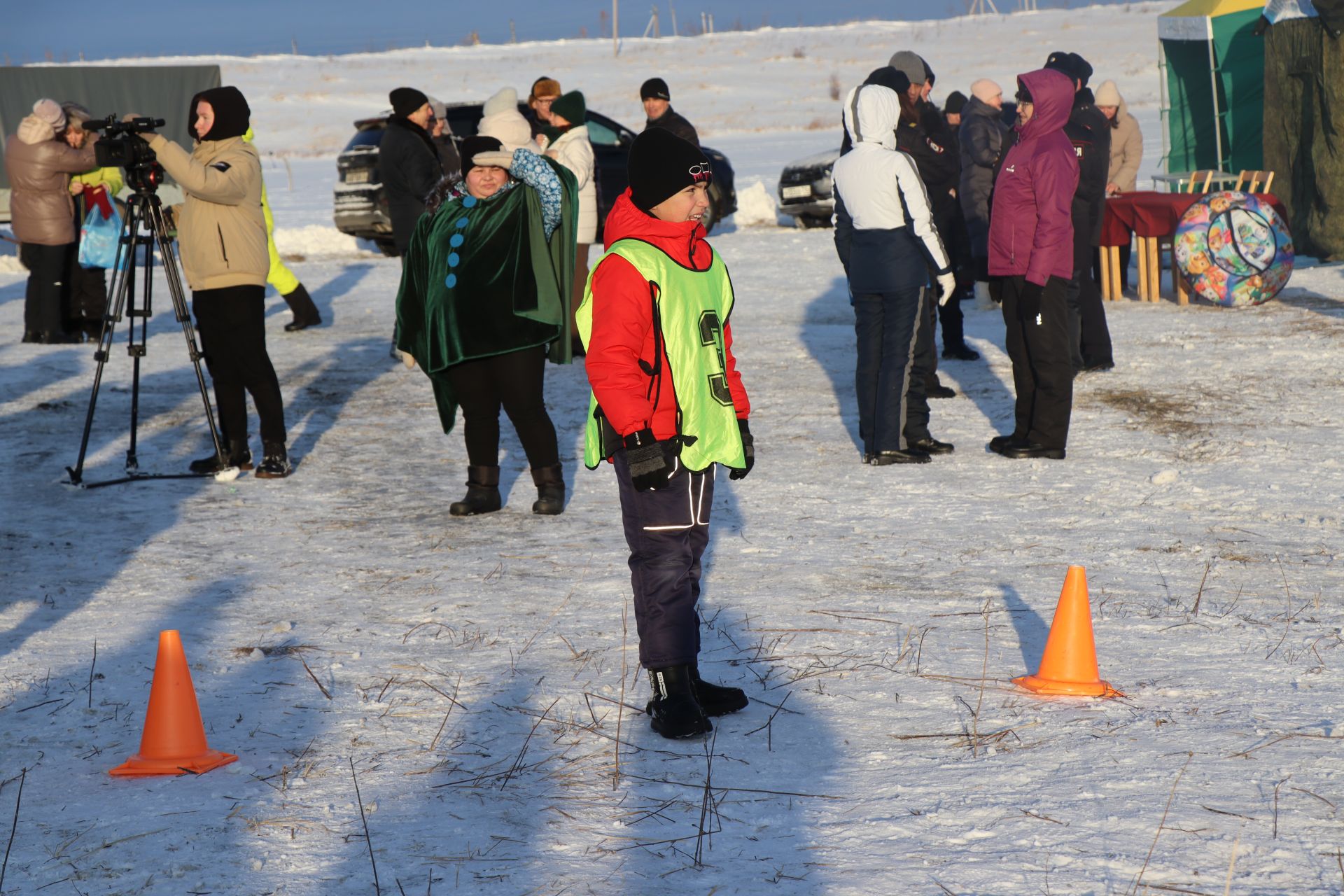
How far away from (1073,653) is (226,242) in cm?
458

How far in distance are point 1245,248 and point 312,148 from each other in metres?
34.4

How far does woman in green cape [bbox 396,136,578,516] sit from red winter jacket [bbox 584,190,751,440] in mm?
2435

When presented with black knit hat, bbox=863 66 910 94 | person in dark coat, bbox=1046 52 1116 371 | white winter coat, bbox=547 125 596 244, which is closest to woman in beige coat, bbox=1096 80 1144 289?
person in dark coat, bbox=1046 52 1116 371

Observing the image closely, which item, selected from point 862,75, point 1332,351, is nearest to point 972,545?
point 1332,351

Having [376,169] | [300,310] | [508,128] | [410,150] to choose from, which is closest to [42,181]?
[300,310]

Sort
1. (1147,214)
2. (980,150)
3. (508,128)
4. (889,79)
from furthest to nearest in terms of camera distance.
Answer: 1. (1147,214)
2. (980,150)
3. (889,79)
4. (508,128)

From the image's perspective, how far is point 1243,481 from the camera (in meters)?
6.86

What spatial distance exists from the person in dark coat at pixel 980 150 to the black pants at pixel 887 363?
2.37m

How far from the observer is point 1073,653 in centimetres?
409

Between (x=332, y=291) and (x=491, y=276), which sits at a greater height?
(x=491, y=276)

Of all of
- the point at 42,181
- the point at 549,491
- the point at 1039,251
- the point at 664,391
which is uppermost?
the point at 42,181

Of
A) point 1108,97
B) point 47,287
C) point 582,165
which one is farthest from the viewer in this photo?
point 1108,97

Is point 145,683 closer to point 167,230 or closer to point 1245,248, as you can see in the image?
point 167,230

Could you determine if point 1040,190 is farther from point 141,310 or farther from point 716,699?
point 141,310
